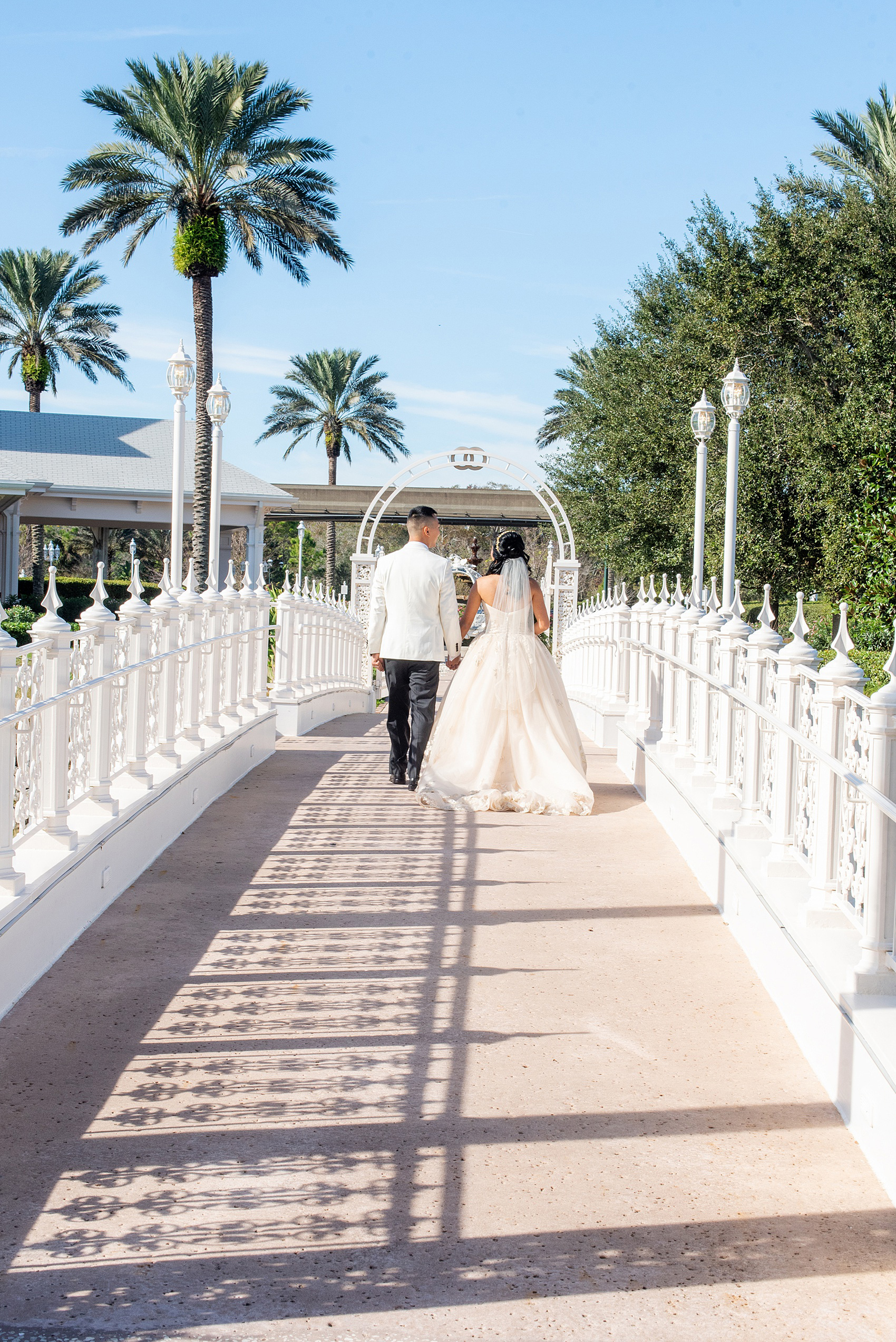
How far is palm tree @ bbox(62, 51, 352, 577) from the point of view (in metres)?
24.4

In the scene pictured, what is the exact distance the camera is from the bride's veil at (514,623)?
9.12 meters

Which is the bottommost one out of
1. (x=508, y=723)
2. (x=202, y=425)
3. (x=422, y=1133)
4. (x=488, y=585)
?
(x=422, y=1133)

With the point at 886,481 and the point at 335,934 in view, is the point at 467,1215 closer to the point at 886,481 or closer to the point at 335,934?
the point at 335,934

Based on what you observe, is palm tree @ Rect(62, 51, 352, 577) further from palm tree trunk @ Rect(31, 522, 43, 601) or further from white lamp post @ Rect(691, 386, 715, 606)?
white lamp post @ Rect(691, 386, 715, 606)

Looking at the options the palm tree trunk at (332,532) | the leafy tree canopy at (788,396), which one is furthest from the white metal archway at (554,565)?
the palm tree trunk at (332,532)

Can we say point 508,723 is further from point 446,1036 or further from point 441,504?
point 441,504

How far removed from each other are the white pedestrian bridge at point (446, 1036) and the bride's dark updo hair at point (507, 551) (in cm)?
191

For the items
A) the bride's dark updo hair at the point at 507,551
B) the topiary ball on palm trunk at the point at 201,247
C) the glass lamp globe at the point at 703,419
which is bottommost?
the bride's dark updo hair at the point at 507,551

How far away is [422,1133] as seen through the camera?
3738 mm

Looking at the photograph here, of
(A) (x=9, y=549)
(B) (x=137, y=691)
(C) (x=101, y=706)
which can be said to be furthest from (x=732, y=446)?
(A) (x=9, y=549)

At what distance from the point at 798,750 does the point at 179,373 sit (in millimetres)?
11828

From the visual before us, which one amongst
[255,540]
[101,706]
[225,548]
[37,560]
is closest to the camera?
[101,706]

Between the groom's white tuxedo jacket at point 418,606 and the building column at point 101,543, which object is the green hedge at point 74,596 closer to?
the building column at point 101,543

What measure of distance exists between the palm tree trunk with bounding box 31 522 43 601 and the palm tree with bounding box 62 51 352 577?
6670 mm
